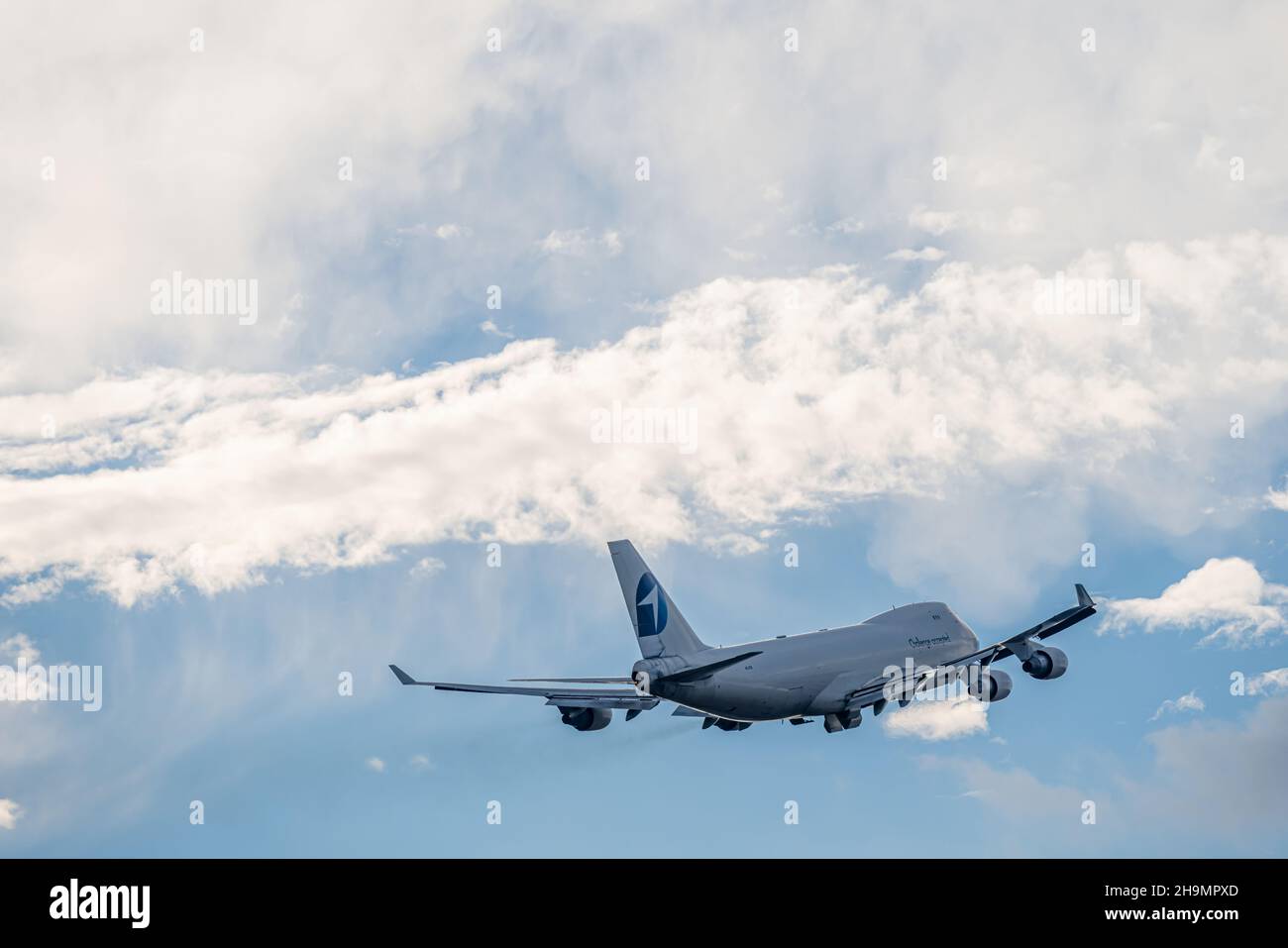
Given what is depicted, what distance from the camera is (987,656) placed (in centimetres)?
10238

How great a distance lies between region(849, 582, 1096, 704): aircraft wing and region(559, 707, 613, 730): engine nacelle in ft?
53.4

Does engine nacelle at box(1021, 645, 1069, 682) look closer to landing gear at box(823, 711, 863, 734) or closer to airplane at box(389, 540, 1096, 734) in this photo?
airplane at box(389, 540, 1096, 734)

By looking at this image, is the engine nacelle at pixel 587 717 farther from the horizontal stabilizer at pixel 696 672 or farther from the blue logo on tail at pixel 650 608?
the horizontal stabilizer at pixel 696 672

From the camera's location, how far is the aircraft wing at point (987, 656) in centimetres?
9362

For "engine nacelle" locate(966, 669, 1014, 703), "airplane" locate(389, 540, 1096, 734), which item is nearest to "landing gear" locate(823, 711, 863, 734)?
"airplane" locate(389, 540, 1096, 734)

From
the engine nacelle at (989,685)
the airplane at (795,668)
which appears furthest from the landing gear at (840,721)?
the engine nacelle at (989,685)

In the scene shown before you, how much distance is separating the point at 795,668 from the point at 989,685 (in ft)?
55.7

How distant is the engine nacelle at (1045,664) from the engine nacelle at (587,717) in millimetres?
29304
